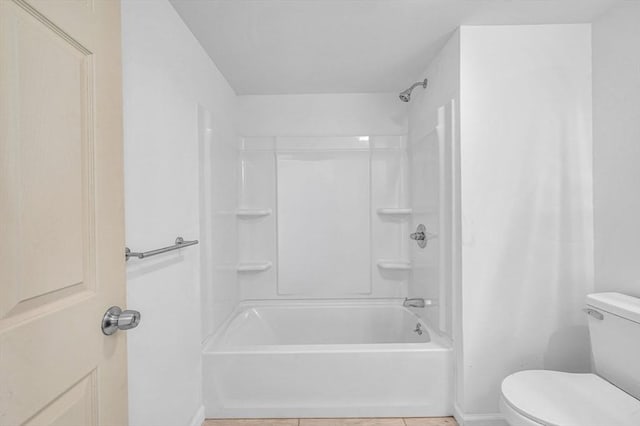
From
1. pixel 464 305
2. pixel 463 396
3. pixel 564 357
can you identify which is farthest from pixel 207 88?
pixel 564 357

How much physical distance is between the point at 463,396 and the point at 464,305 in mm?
491

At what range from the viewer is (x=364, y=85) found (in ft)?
9.21

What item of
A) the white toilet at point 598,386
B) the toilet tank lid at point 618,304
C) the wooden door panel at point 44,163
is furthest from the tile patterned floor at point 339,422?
the wooden door panel at point 44,163

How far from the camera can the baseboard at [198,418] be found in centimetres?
192

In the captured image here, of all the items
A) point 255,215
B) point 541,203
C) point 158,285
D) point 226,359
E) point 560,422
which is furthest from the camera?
point 255,215

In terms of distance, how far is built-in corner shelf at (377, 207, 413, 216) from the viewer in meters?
2.90

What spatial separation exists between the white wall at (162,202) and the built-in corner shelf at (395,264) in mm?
1550

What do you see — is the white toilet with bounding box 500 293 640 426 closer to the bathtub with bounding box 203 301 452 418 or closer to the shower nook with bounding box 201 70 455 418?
the bathtub with bounding box 203 301 452 418

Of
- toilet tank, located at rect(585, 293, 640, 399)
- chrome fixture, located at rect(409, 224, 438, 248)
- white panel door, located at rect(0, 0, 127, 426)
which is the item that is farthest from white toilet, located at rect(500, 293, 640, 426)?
white panel door, located at rect(0, 0, 127, 426)

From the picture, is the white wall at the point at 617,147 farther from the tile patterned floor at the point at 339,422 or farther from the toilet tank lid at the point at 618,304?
the tile patterned floor at the point at 339,422

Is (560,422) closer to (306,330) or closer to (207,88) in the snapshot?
(306,330)

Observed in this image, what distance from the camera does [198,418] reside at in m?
1.99

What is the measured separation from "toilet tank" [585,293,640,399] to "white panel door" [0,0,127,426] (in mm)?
1899

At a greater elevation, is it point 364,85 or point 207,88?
point 364,85
